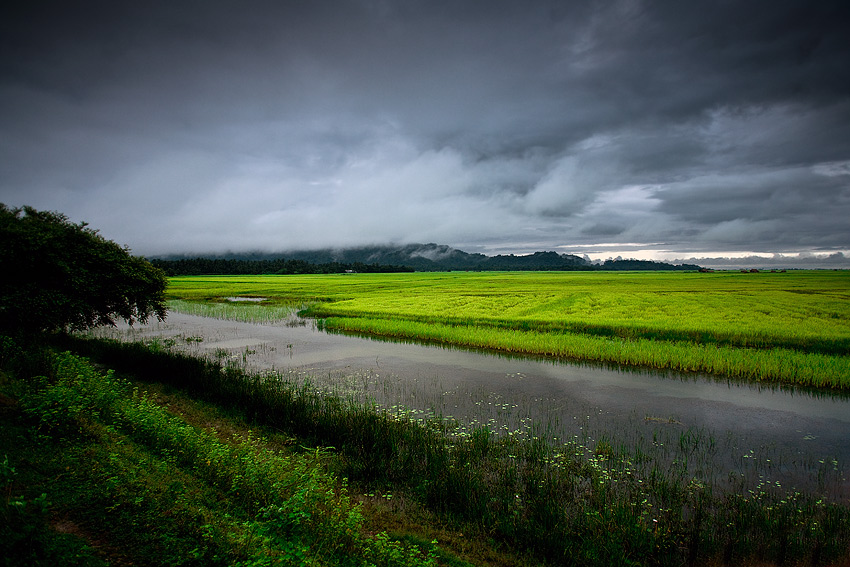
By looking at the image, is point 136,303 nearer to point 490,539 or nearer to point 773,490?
point 490,539

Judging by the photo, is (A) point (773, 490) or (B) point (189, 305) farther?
(B) point (189, 305)

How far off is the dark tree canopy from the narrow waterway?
15.8 feet

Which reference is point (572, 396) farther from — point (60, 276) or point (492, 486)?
point (60, 276)

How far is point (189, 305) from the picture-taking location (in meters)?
45.1

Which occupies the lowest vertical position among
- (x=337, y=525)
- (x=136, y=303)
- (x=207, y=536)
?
(x=337, y=525)

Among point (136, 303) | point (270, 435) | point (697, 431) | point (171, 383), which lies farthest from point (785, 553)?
point (136, 303)

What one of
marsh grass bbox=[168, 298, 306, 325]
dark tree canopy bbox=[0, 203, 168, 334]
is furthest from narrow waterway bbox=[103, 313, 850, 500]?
marsh grass bbox=[168, 298, 306, 325]

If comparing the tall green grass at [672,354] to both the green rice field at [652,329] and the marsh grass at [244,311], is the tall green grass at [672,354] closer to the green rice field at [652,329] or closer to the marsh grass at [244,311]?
the green rice field at [652,329]

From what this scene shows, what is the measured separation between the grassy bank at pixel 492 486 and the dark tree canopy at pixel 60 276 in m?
6.43

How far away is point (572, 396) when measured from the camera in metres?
14.1

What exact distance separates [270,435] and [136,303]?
14665 millimetres

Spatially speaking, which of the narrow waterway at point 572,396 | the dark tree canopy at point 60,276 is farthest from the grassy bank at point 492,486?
the dark tree canopy at point 60,276

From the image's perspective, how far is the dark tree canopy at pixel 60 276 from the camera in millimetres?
14750

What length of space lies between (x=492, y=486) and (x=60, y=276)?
62.4 ft
